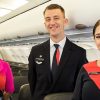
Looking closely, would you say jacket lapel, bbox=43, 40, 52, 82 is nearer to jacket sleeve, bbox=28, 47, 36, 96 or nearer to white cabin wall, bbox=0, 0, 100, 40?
jacket sleeve, bbox=28, 47, 36, 96

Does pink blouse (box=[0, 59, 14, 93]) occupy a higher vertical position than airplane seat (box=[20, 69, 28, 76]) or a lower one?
higher

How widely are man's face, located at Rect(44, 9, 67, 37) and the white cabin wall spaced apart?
0.28 meters

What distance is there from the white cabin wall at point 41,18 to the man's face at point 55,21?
0.91 ft

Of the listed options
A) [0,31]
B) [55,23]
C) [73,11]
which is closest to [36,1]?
[73,11]

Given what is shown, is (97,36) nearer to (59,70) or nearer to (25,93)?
(59,70)

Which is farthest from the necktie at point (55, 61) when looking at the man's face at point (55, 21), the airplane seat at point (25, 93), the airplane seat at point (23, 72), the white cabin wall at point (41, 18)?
the airplane seat at point (23, 72)

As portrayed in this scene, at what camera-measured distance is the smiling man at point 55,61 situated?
2246 mm

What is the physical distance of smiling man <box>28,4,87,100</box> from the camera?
2.25 meters

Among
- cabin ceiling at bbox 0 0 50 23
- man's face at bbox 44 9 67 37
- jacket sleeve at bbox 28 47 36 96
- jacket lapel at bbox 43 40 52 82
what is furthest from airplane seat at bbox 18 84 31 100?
cabin ceiling at bbox 0 0 50 23

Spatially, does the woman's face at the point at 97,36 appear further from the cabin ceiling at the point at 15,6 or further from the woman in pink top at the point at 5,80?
the cabin ceiling at the point at 15,6

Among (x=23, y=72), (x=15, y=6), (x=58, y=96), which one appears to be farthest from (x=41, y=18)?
(x=23, y=72)

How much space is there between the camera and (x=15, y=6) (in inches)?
153

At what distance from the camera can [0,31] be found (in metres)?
5.99

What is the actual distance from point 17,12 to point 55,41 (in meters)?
1.96
